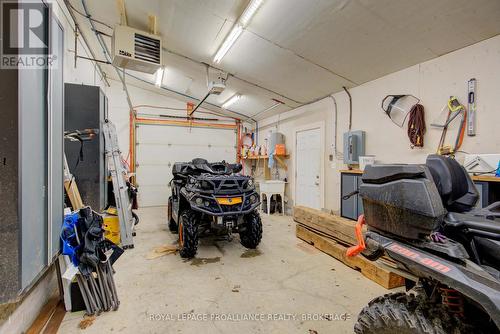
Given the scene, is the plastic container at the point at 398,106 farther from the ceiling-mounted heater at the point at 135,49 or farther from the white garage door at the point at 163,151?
the white garage door at the point at 163,151

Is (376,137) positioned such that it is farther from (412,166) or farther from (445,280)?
(445,280)

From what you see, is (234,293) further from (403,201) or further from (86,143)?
(86,143)

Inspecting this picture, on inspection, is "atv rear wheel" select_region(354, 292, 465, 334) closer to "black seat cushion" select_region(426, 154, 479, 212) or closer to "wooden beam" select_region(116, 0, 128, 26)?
"black seat cushion" select_region(426, 154, 479, 212)

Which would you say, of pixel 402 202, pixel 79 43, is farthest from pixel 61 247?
pixel 79 43

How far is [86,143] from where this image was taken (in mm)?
3430

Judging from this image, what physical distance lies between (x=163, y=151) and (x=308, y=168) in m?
4.66

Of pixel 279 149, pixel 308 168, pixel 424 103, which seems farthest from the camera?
pixel 279 149

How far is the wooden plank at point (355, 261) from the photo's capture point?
7.95 feet

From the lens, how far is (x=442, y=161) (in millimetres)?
1292

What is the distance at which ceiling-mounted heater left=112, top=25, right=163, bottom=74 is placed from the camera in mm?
3633

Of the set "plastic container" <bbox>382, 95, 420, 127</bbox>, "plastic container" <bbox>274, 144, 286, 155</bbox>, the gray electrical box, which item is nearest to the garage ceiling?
"plastic container" <bbox>382, 95, 420, 127</bbox>

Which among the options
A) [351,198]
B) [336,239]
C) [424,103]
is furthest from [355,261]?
[424,103]

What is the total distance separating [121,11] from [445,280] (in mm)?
4712

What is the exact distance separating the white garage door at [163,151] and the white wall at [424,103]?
4.10m
